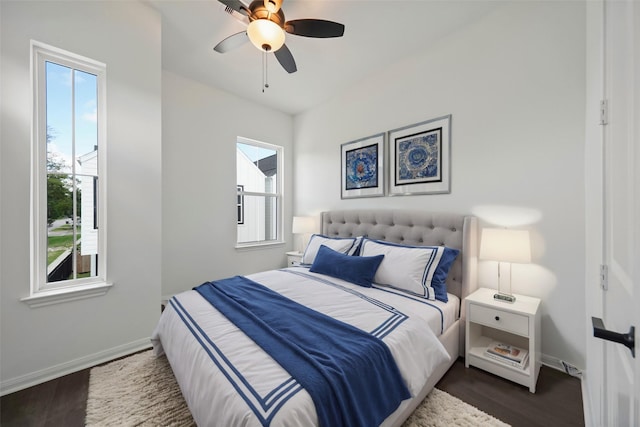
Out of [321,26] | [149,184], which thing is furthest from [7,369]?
[321,26]

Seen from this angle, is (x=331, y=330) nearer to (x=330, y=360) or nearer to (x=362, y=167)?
(x=330, y=360)

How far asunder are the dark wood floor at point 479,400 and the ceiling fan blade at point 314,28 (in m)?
2.68

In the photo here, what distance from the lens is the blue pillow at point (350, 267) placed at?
7.30ft

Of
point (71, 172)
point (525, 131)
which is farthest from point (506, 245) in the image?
point (71, 172)

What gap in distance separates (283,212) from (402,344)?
310 centimetres

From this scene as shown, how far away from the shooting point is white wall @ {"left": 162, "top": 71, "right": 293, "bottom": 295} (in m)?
3.01

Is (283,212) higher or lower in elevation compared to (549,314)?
higher

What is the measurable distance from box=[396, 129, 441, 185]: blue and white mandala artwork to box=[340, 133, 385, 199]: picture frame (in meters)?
0.23

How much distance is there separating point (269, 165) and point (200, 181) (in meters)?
1.21

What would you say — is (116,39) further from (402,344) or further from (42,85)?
(402,344)

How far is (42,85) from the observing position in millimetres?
1849

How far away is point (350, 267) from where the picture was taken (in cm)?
229

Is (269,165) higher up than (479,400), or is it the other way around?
(269,165)

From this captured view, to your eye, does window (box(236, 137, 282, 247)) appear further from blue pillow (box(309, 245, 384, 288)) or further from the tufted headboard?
blue pillow (box(309, 245, 384, 288))
